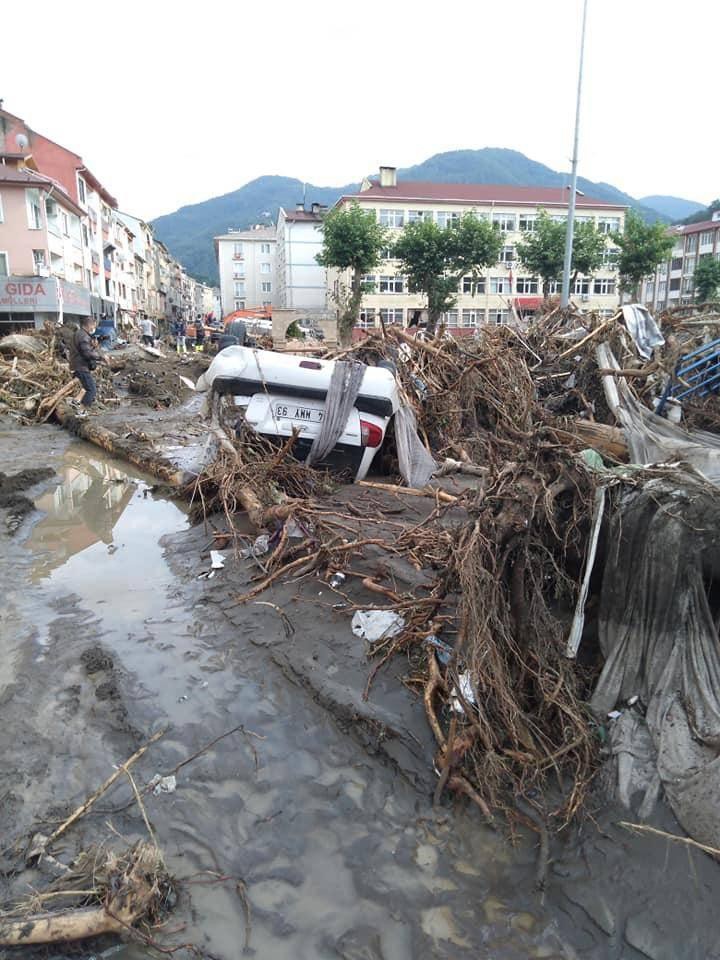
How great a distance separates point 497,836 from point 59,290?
101ft

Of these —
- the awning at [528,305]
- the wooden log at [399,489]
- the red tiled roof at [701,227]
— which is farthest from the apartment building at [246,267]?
the wooden log at [399,489]

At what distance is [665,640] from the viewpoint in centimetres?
304

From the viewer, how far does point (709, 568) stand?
3.01 meters

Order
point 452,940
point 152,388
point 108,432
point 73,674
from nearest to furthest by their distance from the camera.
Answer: point 452,940 < point 73,674 < point 108,432 < point 152,388

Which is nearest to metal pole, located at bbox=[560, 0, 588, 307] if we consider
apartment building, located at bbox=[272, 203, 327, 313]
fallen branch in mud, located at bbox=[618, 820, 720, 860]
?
fallen branch in mud, located at bbox=[618, 820, 720, 860]

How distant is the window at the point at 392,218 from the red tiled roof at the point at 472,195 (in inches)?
44.8

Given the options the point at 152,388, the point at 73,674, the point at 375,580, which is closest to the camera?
the point at 73,674

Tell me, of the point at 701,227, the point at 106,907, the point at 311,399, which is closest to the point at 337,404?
the point at 311,399

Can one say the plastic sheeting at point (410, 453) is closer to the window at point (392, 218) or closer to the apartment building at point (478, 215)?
the apartment building at point (478, 215)

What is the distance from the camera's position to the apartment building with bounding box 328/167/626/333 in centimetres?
5309

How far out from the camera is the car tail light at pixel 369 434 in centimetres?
715

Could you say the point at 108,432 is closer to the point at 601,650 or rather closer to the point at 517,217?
the point at 601,650

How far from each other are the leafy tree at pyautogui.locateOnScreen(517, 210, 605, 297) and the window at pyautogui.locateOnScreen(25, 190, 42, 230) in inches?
991

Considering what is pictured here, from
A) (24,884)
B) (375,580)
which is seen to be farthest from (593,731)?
(24,884)
